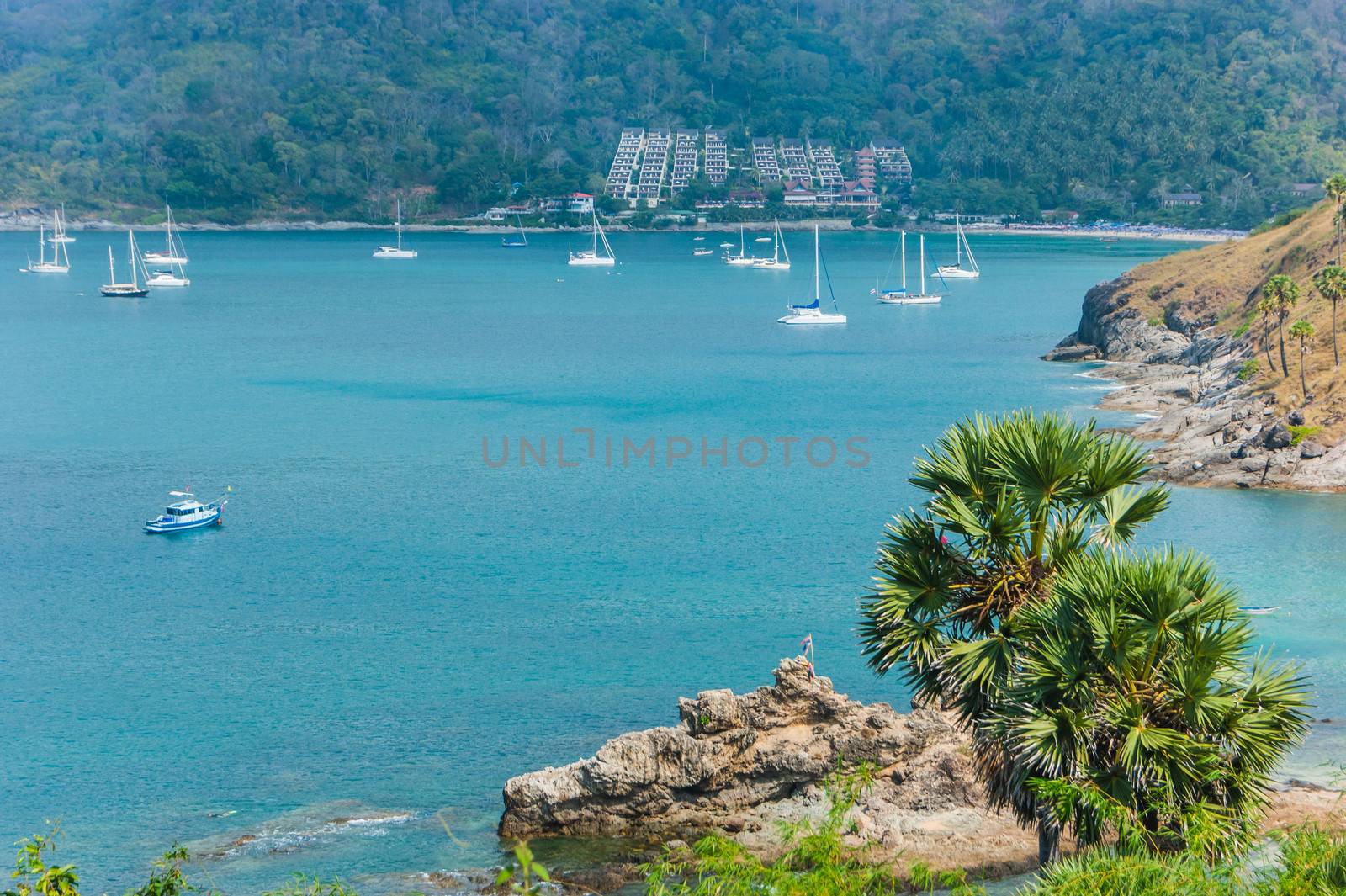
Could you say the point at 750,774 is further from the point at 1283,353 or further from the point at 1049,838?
the point at 1283,353

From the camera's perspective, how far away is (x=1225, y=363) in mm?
65688

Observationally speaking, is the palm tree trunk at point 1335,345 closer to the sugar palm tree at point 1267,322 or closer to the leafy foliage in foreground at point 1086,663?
the sugar palm tree at point 1267,322

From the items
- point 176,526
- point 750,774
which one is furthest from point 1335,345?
point 176,526

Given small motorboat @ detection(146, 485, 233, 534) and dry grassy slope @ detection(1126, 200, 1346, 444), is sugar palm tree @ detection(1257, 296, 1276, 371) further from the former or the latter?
small motorboat @ detection(146, 485, 233, 534)

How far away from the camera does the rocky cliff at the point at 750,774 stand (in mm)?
25375

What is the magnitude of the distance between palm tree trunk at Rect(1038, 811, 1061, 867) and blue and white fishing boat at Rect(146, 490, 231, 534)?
3740 cm

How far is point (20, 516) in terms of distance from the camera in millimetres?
51625

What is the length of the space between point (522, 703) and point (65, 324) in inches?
3839

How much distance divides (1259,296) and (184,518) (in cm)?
5116

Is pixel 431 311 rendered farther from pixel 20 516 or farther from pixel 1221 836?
pixel 1221 836

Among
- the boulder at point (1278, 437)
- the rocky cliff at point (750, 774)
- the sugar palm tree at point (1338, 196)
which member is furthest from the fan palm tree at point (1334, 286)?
the rocky cliff at point (750, 774)

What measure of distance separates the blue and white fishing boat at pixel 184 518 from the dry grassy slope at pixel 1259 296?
3800cm

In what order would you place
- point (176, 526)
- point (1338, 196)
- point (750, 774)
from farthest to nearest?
point (1338, 196), point (176, 526), point (750, 774)

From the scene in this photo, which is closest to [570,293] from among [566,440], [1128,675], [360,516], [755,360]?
[755,360]
